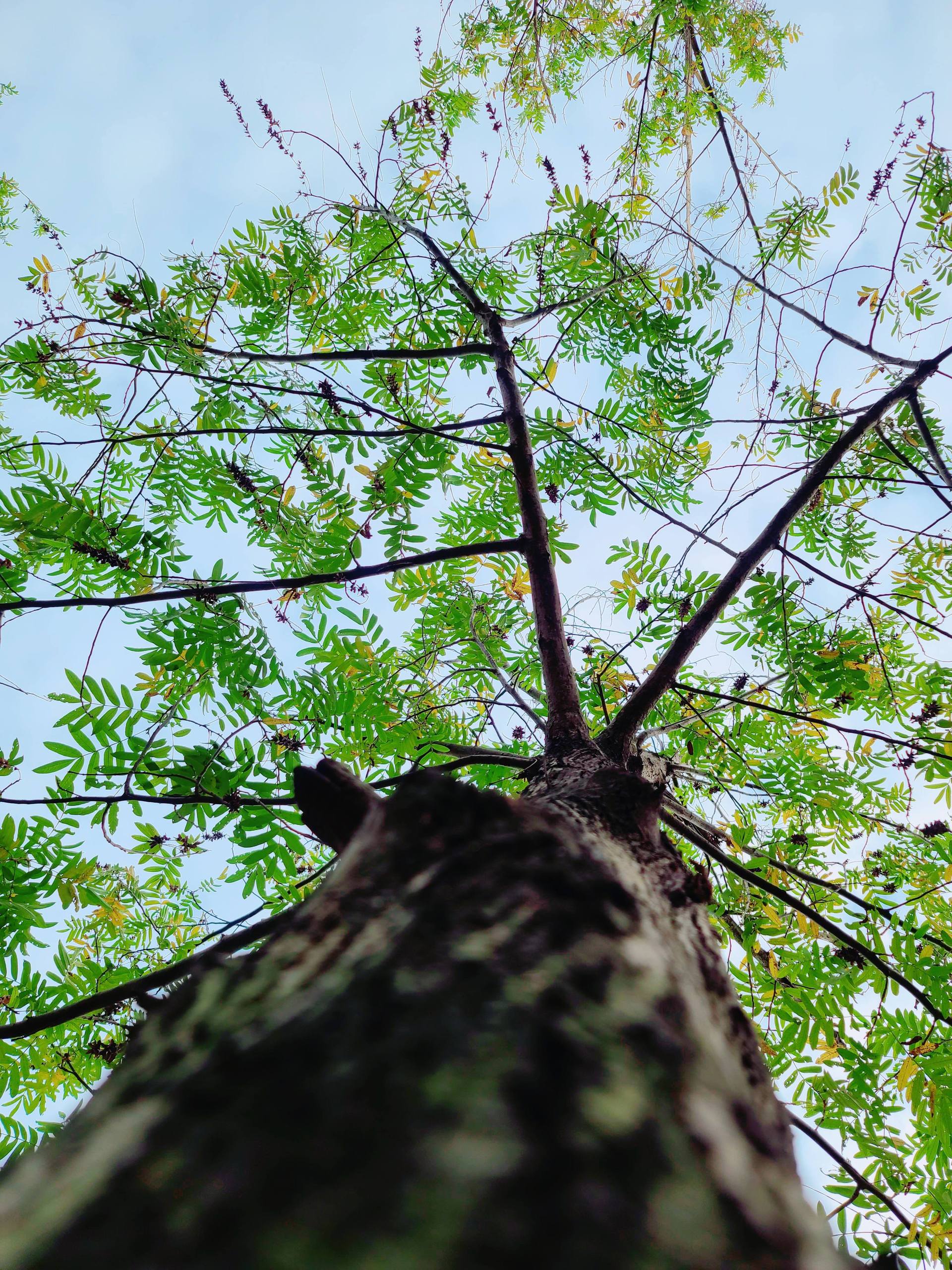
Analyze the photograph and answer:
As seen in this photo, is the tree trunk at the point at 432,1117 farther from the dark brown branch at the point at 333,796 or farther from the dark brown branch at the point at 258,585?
the dark brown branch at the point at 258,585

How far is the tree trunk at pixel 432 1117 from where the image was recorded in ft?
1.14

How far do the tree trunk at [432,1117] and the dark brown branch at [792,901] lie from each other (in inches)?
62.6

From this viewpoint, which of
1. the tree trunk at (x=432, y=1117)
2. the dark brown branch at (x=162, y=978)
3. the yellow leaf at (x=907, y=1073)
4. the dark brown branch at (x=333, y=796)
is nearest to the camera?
the tree trunk at (x=432, y=1117)

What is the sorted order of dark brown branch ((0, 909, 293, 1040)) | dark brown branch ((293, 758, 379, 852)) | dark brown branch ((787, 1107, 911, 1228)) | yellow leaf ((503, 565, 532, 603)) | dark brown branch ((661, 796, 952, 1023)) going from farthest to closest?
yellow leaf ((503, 565, 532, 603))
dark brown branch ((661, 796, 952, 1023))
dark brown branch ((787, 1107, 911, 1228))
dark brown branch ((293, 758, 379, 852))
dark brown branch ((0, 909, 293, 1040))

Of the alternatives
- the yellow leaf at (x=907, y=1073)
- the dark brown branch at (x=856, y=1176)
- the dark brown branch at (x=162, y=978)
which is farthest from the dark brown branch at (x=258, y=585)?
the yellow leaf at (x=907, y=1073)

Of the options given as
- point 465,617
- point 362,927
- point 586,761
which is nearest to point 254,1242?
point 362,927

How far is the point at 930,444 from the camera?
80.6 inches

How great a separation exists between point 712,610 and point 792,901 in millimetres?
1073

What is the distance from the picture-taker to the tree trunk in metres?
0.35

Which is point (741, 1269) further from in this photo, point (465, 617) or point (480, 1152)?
point (465, 617)

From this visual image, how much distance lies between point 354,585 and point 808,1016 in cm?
258

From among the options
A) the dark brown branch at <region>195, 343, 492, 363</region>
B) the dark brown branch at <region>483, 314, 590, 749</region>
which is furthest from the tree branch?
the dark brown branch at <region>195, 343, 492, 363</region>

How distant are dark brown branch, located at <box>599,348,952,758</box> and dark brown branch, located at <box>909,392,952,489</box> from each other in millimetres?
46

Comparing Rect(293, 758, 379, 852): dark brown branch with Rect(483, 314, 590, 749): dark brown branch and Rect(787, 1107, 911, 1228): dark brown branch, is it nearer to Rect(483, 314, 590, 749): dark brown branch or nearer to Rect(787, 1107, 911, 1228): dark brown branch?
Rect(483, 314, 590, 749): dark brown branch
